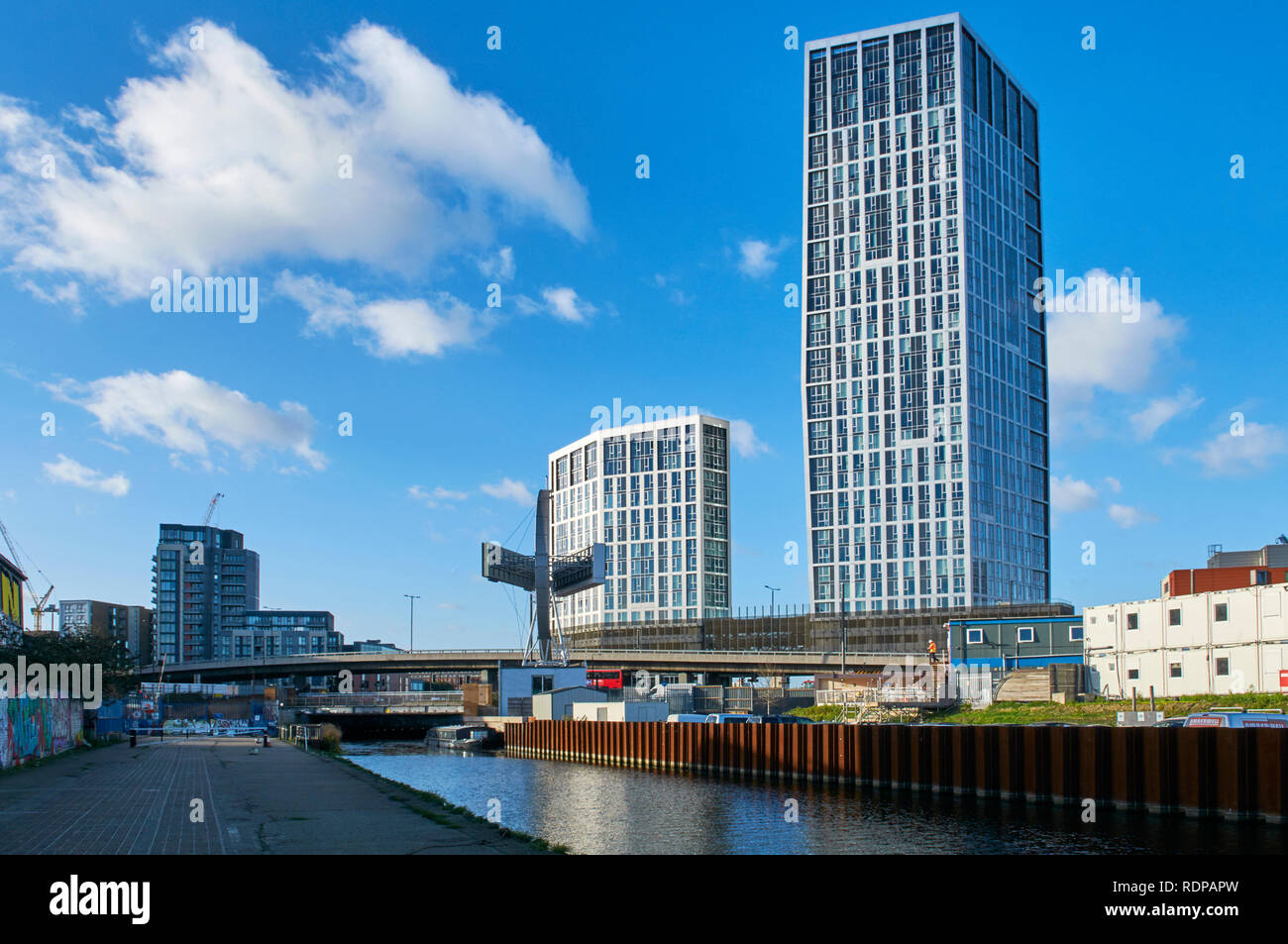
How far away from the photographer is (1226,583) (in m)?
90.4

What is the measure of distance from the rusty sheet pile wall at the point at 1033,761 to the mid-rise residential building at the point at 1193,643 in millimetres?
15378

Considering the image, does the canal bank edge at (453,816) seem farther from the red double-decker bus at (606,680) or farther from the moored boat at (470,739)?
the red double-decker bus at (606,680)

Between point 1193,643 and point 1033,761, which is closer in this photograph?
point 1033,761

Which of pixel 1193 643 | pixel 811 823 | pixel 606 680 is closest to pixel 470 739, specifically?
pixel 606 680

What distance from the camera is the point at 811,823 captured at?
37500 mm

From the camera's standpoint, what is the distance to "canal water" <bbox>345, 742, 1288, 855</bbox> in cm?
3084

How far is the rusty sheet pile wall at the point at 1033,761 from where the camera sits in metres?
32.4

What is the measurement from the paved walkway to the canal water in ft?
16.8

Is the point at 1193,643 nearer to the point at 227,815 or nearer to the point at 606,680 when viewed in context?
the point at 227,815

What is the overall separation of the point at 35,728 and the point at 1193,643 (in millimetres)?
63517

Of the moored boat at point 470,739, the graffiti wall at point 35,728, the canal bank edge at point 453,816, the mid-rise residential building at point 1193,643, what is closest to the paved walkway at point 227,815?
the canal bank edge at point 453,816

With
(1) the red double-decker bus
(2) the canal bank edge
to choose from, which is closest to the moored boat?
(1) the red double-decker bus

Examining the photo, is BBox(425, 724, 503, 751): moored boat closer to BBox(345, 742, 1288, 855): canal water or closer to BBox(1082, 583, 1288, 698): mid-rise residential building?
BBox(345, 742, 1288, 855): canal water
